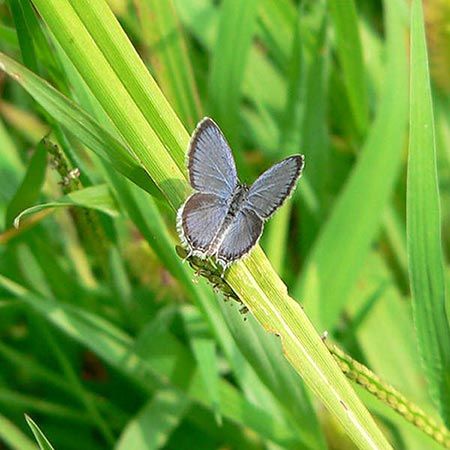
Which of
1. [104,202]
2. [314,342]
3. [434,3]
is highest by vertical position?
[434,3]

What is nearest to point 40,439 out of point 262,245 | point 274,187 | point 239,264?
point 239,264

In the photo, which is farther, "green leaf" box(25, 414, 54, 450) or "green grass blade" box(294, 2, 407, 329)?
"green grass blade" box(294, 2, 407, 329)

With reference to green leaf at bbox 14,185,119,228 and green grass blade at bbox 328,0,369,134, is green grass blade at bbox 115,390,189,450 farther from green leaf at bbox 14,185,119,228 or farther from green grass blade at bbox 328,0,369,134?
green grass blade at bbox 328,0,369,134

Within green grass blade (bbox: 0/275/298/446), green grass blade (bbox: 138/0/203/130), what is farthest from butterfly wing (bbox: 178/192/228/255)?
green grass blade (bbox: 138/0/203/130)

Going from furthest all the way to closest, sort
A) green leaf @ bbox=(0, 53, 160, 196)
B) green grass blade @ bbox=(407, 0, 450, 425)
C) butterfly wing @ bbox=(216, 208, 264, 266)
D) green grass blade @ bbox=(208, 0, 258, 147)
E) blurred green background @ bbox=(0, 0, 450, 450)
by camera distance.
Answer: green grass blade @ bbox=(208, 0, 258, 147) → blurred green background @ bbox=(0, 0, 450, 450) → green grass blade @ bbox=(407, 0, 450, 425) → green leaf @ bbox=(0, 53, 160, 196) → butterfly wing @ bbox=(216, 208, 264, 266)

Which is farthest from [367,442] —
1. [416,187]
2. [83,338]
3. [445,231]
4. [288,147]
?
[445,231]

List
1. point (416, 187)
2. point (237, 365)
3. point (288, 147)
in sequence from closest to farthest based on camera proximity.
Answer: point (416, 187) → point (237, 365) → point (288, 147)

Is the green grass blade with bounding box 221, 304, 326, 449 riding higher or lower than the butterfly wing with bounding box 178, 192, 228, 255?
lower

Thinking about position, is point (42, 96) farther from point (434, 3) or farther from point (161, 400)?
point (434, 3)
